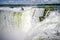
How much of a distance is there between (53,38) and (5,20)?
0.60 metres

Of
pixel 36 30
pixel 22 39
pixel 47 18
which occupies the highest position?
pixel 47 18

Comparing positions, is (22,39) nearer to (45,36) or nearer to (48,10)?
(45,36)

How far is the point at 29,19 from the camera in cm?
154

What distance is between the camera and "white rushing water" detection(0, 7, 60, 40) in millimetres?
1491

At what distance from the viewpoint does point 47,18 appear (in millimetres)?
1523

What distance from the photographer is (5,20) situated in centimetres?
158

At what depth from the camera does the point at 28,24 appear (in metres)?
1.54

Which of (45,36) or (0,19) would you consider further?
(0,19)

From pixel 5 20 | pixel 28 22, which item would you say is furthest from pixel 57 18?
pixel 5 20

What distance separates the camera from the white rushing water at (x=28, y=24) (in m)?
1.49

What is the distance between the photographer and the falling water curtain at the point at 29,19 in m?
1.50

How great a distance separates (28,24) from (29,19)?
0.06m

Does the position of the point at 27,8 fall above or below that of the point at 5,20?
above

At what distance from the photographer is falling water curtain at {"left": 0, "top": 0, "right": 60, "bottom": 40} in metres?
1.50
